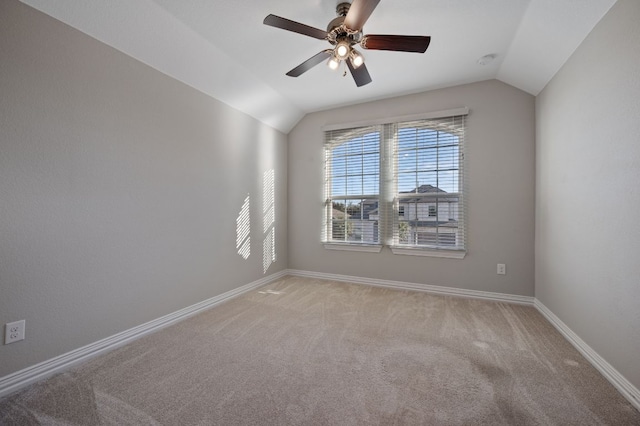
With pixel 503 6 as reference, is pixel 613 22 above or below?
below

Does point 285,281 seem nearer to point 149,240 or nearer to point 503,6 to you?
point 149,240

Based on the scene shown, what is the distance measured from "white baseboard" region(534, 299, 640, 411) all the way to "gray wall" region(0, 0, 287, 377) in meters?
3.33

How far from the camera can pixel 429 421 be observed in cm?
133

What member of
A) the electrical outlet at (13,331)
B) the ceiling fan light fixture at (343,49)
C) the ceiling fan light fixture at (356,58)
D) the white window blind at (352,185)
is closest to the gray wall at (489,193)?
the white window blind at (352,185)

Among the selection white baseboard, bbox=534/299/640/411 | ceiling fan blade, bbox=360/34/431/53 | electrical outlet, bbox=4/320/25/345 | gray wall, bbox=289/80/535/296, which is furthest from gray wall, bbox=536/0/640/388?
electrical outlet, bbox=4/320/25/345

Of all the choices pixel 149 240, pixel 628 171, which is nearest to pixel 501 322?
pixel 628 171

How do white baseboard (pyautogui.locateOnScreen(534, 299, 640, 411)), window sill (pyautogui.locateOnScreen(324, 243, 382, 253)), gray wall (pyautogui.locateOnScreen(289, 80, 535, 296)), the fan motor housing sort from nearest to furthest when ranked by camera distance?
white baseboard (pyautogui.locateOnScreen(534, 299, 640, 411)), the fan motor housing, gray wall (pyautogui.locateOnScreen(289, 80, 535, 296)), window sill (pyautogui.locateOnScreen(324, 243, 382, 253))

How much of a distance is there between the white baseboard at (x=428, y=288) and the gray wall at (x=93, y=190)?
1.65 meters

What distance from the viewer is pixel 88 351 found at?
1.90 meters

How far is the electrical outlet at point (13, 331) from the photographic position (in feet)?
5.09

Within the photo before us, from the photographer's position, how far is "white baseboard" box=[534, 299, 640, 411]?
4.83 ft

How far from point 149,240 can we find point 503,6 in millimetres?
3470

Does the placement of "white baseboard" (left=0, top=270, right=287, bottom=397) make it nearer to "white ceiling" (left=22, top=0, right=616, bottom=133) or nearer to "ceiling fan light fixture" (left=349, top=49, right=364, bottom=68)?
"white ceiling" (left=22, top=0, right=616, bottom=133)

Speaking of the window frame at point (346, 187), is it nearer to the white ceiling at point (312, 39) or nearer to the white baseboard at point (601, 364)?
the white ceiling at point (312, 39)
